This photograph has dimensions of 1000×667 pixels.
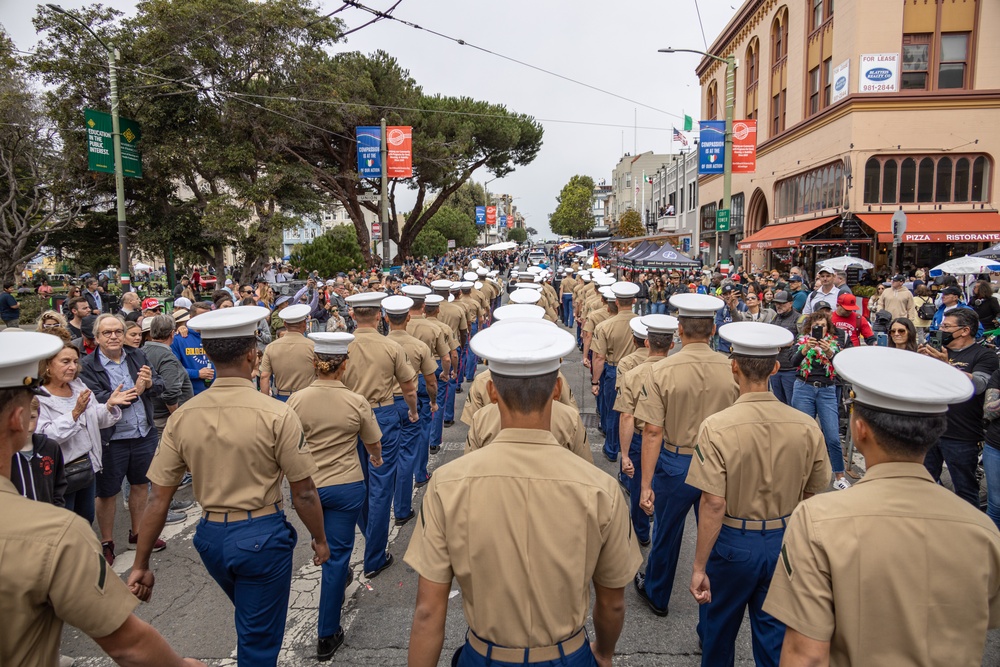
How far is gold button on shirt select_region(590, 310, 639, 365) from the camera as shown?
7172mm

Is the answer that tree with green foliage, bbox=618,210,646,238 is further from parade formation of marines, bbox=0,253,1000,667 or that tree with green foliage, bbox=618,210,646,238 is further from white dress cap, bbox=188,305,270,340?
white dress cap, bbox=188,305,270,340

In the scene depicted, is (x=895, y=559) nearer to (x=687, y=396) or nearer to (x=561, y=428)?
(x=561, y=428)

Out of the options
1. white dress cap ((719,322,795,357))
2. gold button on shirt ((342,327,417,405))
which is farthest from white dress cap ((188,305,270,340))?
white dress cap ((719,322,795,357))

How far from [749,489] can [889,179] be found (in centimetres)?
2370

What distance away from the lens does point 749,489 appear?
302 centimetres

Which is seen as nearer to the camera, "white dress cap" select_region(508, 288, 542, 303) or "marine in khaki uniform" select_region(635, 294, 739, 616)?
"marine in khaki uniform" select_region(635, 294, 739, 616)

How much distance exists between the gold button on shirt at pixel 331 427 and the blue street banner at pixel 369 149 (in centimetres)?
1607

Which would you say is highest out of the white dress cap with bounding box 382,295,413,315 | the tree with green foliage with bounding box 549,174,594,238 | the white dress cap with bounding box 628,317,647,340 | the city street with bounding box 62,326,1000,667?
the tree with green foliage with bounding box 549,174,594,238

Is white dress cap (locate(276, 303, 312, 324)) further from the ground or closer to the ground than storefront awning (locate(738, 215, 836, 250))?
closer to the ground

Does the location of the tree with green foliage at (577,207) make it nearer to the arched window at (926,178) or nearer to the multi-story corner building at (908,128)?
the multi-story corner building at (908,128)

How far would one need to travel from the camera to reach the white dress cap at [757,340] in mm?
3123

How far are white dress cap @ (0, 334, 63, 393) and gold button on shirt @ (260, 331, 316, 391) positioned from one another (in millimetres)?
3835

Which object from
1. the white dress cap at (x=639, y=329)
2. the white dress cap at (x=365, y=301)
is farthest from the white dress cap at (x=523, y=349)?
the white dress cap at (x=639, y=329)

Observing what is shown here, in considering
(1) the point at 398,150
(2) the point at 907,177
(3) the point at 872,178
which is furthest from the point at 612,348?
(2) the point at 907,177
